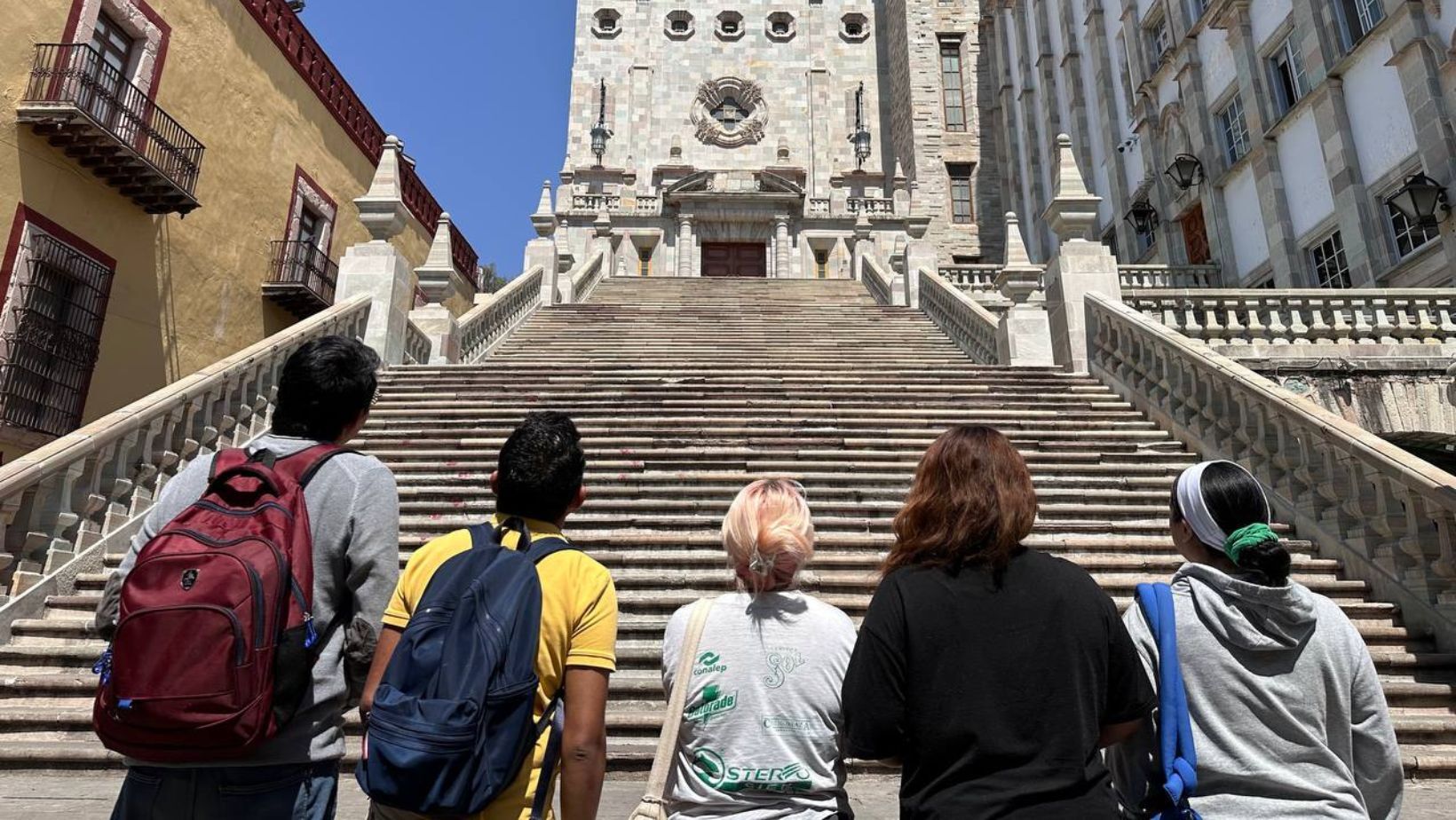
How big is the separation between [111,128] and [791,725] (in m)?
14.3

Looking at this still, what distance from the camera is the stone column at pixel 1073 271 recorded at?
1048cm

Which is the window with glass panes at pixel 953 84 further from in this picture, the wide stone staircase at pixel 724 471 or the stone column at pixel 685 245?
the wide stone staircase at pixel 724 471

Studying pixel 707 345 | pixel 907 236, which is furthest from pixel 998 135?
pixel 707 345

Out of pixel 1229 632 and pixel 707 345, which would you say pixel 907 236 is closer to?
pixel 707 345

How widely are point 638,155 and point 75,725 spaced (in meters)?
30.4

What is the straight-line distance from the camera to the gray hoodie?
5.94ft

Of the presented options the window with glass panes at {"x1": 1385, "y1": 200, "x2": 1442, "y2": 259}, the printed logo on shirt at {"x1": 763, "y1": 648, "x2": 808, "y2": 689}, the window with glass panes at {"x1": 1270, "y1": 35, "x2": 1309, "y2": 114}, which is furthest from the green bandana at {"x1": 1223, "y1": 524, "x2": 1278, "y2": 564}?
the window with glass panes at {"x1": 1270, "y1": 35, "x2": 1309, "y2": 114}

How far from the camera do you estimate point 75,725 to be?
4402 mm

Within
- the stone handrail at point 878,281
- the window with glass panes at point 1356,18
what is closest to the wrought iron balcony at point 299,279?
the stone handrail at point 878,281

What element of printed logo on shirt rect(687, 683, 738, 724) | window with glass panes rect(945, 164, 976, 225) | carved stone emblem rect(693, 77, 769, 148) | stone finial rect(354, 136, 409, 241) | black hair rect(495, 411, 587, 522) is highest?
carved stone emblem rect(693, 77, 769, 148)

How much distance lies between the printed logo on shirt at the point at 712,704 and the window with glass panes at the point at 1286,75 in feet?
62.2

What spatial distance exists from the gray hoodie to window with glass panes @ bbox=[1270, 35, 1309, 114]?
18218 millimetres

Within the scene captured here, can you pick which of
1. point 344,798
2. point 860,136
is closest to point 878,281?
point 860,136

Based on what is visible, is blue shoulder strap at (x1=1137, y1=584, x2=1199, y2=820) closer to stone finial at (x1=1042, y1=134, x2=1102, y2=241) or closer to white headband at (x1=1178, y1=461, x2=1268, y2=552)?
white headband at (x1=1178, y1=461, x2=1268, y2=552)
